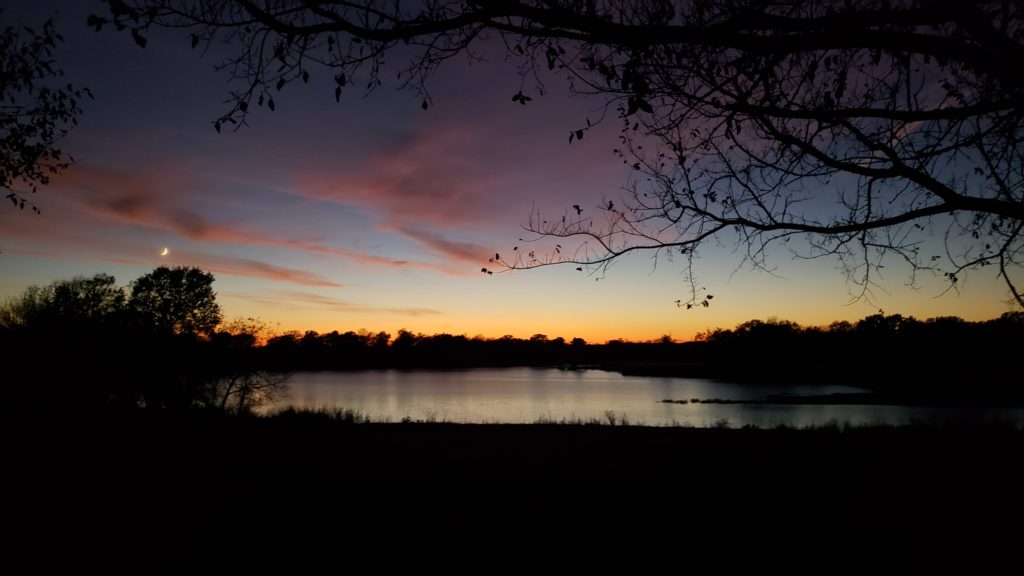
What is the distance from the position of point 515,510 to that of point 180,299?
3586cm

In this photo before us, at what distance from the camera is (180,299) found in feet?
115

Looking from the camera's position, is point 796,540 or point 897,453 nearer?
point 796,540

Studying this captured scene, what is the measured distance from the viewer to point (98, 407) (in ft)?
77.7

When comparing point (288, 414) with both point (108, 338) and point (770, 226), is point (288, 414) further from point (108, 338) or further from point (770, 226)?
point (770, 226)

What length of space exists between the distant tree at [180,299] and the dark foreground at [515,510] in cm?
2572

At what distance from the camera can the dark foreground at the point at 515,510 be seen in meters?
5.38

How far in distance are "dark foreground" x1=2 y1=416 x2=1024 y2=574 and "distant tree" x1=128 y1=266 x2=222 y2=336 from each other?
2572 centimetres

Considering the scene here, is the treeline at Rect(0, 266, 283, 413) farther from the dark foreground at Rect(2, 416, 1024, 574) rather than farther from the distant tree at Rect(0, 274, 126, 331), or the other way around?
the dark foreground at Rect(2, 416, 1024, 574)

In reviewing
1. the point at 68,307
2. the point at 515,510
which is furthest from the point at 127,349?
the point at 515,510

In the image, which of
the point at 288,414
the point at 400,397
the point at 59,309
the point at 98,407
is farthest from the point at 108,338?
the point at 400,397

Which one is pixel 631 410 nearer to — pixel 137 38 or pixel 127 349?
pixel 127 349

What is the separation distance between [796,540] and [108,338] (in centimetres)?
3317

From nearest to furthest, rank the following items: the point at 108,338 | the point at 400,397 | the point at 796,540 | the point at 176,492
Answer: the point at 796,540 → the point at 176,492 → the point at 108,338 → the point at 400,397

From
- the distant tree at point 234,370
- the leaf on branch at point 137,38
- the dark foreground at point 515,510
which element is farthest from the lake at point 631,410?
the leaf on branch at point 137,38
